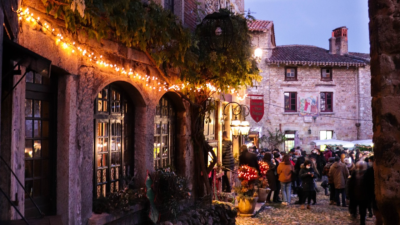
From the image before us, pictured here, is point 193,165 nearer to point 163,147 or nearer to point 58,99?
point 163,147

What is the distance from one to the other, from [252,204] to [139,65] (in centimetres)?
561

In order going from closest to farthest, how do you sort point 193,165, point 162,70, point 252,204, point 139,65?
point 139,65 → point 162,70 → point 193,165 → point 252,204

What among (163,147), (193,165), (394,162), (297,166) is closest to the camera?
(394,162)

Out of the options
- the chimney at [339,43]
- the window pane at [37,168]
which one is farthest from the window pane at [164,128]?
the chimney at [339,43]

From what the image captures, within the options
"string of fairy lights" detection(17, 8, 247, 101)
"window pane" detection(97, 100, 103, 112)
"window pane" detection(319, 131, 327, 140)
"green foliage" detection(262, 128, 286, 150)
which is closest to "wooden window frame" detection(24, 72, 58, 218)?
"string of fairy lights" detection(17, 8, 247, 101)

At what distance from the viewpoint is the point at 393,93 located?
372 cm

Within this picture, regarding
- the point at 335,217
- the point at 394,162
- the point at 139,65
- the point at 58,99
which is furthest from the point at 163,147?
the point at 394,162

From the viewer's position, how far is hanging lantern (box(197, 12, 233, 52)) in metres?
10.4

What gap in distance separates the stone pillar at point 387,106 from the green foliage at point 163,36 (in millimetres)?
3420

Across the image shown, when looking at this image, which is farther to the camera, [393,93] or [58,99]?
[58,99]

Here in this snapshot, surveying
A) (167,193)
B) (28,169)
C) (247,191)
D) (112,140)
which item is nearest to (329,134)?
(247,191)

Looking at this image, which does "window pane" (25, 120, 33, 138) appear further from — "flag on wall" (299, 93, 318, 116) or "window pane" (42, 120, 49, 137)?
"flag on wall" (299, 93, 318, 116)

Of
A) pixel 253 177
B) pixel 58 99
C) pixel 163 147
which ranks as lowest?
pixel 253 177

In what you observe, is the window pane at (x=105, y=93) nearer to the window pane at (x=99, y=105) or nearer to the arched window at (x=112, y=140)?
the arched window at (x=112, y=140)
